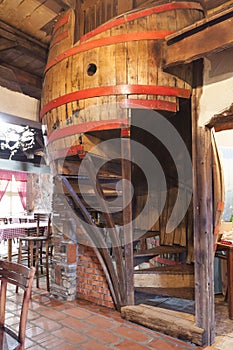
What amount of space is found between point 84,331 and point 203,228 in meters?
1.32

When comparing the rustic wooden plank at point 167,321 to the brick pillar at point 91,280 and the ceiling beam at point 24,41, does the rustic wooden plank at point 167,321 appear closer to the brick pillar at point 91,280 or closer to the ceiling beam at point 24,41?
the brick pillar at point 91,280

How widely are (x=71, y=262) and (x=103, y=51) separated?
2271 mm

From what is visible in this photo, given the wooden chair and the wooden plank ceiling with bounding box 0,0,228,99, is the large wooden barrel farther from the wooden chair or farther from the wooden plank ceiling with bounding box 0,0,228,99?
the wooden chair

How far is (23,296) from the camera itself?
5.10 feet

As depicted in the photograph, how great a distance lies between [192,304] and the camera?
3.23 m

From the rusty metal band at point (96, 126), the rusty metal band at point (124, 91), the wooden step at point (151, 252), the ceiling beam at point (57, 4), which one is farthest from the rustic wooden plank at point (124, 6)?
the wooden step at point (151, 252)

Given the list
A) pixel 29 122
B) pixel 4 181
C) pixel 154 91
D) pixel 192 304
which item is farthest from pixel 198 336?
pixel 4 181

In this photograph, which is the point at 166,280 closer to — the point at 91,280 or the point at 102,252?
the point at 102,252

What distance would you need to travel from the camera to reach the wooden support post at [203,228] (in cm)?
226

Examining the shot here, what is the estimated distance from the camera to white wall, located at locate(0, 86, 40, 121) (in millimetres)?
3268

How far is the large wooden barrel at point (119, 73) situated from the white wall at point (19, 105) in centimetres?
127

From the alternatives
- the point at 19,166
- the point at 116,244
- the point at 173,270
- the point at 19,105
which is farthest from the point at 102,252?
the point at 19,166

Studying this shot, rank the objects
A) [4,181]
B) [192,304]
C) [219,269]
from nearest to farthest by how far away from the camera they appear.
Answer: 1. [192,304]
2. [219,269]
3. [4,181]

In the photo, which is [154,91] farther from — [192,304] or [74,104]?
[192,304]
